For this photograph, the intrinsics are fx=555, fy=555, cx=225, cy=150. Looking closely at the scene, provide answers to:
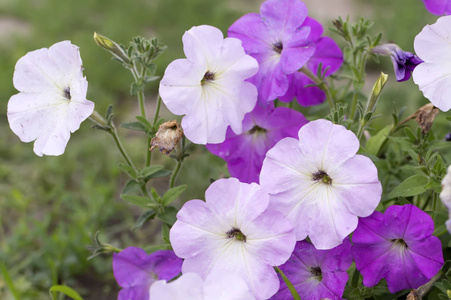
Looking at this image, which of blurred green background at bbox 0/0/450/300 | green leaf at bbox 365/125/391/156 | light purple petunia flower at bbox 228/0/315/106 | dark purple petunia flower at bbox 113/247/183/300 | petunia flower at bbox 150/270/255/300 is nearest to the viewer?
petunia flower at bbox 150/270/255/300

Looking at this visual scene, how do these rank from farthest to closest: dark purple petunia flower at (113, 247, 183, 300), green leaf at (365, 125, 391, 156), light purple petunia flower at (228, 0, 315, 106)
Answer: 1. green leaf at (365, 125, 391, 156)
2. dark purple petunia flower at (113, 247, 183, 300)
3. light purple petunia flower at (228, 0, 315, 106)

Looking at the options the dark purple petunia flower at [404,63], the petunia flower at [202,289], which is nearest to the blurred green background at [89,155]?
the dark purple petunia flower at [404,63]

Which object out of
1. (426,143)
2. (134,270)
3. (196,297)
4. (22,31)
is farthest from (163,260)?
(22,31)

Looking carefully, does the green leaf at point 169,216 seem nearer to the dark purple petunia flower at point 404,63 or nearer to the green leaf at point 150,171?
the green leaf at point 150,171

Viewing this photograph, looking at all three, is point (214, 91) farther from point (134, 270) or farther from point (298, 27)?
point (134, 270)

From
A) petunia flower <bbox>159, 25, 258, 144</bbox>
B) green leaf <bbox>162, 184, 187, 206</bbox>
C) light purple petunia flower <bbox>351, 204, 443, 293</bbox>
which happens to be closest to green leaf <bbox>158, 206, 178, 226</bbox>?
green leaf <bbox>162, 184, 187, 206</bbox>

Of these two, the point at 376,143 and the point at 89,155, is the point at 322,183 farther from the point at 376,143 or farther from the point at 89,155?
the point at 89,155

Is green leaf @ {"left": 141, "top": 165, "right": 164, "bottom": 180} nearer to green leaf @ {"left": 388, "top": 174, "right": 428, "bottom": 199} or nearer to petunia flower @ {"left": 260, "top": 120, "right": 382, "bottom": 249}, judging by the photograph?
petunia flower @ {"left": 260, "top": 120, "right": 382, "bottom": 249}
